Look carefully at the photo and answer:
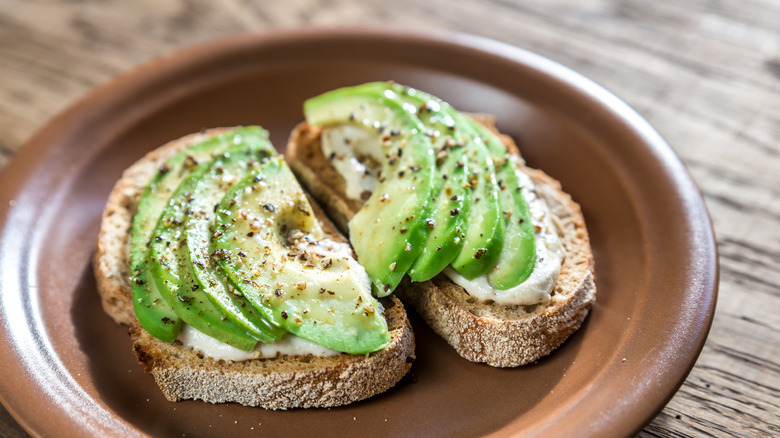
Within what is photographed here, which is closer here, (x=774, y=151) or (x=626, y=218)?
(x=626, y=218)

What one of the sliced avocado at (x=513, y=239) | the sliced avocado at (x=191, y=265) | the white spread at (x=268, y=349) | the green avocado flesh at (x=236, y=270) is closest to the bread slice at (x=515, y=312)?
the sliced avocado at (x=513, y=239)

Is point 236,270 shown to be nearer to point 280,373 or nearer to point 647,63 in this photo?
point 280,373

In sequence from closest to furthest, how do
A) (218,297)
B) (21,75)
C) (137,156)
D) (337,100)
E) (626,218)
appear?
(218,297)
(626,218)
(337,100)
(137,156)
(21,75)

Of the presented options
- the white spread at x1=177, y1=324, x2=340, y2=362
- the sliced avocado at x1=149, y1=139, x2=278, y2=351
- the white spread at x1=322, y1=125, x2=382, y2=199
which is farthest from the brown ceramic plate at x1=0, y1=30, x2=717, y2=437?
the white spread at x1=322, y1=125, x2=382, y2=199

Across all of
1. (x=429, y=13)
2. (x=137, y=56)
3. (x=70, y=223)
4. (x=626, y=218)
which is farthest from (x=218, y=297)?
(x=429, y=13)

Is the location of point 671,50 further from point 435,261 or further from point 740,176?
point 435,261

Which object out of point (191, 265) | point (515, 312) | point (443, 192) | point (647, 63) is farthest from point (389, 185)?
point (647, 63)

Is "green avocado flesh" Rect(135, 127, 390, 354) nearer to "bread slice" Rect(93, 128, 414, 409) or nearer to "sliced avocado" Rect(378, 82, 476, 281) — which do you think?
"bread slice" Rect(93, 128, 414, 409)
